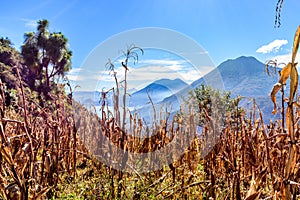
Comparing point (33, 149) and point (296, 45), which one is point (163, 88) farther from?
point (296, 45)

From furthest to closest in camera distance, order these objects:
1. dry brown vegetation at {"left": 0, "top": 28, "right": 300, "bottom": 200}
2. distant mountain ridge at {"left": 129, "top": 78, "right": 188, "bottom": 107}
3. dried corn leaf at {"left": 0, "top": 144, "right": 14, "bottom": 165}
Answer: distant mountain ridge at {"left": 129, "top": 78, "right": 188, "bottom": 107}
dry brown vegetation at {"left": 0, "top": 28, "right": 300, "bottom": 200}
dried corn leaf at {"left": 0, "top": 144, "right": 14, "bottom": 165}

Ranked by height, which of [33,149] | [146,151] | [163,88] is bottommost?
[146,151]

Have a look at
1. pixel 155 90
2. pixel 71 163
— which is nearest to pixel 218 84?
pixel 155 90

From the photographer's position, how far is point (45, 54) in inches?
1309

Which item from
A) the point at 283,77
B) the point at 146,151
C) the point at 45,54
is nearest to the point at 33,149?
the point at 283,77

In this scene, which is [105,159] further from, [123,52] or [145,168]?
[123,52]

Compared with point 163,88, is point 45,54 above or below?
above

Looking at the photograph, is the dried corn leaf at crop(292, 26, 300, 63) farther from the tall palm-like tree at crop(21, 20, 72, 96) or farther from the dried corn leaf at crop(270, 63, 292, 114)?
the tall palm-like tree at crop(21, 20, 72, 96)

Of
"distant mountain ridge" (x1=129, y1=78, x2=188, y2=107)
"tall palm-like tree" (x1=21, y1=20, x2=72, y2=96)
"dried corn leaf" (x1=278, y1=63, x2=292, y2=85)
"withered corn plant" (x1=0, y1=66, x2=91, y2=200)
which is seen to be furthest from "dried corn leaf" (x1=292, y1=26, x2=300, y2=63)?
"tall palm-like tree" (x1=21, y1=20, x2=72, y2=96)

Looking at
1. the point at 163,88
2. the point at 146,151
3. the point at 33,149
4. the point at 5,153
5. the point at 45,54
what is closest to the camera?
the point at 5,153

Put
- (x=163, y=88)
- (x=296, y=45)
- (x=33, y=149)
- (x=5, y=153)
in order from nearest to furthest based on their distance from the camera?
(x=296, y=45), (x=5, y=153), (x=33, y=149), (x=163, y=88)

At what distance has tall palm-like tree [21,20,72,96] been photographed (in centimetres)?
3001

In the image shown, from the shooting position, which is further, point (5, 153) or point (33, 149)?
point (33, 149)

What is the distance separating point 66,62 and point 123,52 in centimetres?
3312
